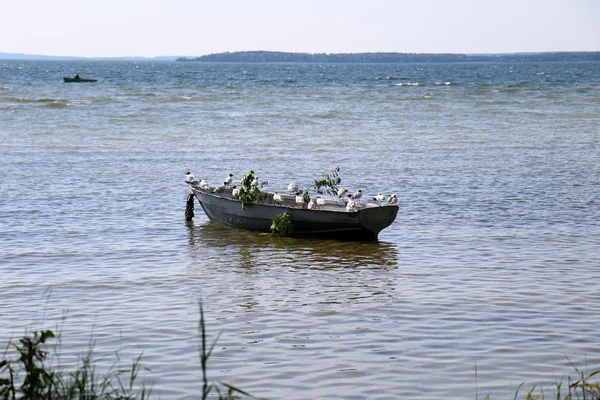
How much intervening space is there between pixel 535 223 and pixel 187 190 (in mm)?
10645

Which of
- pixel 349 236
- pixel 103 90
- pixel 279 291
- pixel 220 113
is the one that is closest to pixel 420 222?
pixel 349 236

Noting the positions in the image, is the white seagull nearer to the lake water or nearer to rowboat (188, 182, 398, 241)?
rowboat (188, 182, 398, 241)

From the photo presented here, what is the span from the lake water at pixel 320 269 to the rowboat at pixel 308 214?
31cm

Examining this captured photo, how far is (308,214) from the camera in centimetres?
2020

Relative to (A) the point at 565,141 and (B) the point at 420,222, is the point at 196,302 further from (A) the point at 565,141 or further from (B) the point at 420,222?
(A) the point at 565,141

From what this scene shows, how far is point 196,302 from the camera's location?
14727mm

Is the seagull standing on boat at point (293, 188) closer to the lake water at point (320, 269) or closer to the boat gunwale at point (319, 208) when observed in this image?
the boat gunwale at point (319, 208)

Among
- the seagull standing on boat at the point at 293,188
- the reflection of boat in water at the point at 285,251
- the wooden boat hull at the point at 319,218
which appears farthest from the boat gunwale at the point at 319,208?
the reflection of boat in water at the point at 285,251

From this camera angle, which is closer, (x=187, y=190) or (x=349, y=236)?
(x=349, y=236)

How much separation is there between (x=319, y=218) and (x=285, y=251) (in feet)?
4.31

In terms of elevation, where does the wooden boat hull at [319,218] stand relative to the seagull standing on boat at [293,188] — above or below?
below

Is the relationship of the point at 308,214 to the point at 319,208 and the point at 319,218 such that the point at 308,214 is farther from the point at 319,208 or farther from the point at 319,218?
the point at 319,208

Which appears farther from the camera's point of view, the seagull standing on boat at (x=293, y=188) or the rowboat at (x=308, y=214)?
the seagull standing on boat at (x=293, y=188)

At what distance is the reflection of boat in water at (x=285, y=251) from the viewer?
1791 cm
